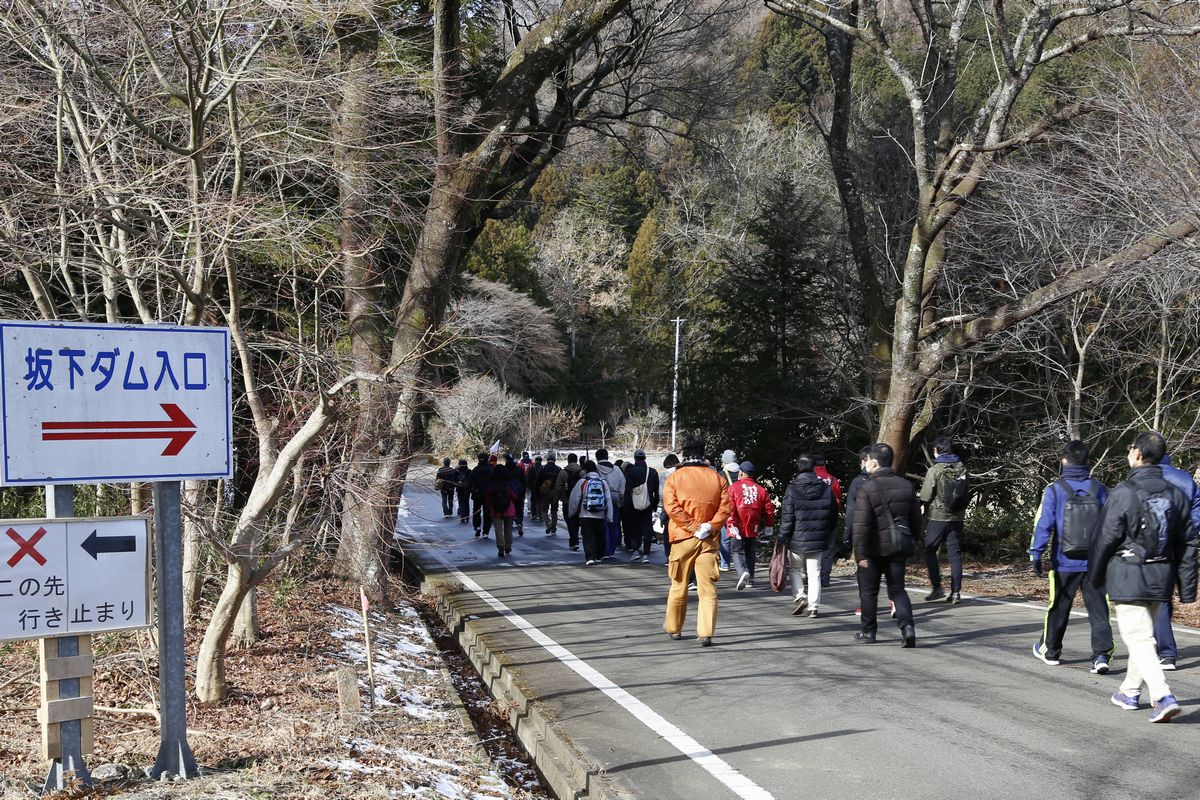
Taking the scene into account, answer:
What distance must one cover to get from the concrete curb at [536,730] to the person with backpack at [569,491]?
8955 mm

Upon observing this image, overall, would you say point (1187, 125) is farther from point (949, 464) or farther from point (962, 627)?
point (962, 627)

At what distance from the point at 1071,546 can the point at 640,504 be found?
11.4m

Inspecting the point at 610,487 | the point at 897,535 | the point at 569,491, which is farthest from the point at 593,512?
the point at 897,535

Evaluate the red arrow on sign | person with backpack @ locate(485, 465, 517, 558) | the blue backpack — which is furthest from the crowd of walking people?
the red arrow on sign

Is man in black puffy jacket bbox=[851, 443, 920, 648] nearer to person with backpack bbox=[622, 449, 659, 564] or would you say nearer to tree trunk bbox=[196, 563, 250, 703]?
tree trunk bbox=[196, 563, 250, 703]

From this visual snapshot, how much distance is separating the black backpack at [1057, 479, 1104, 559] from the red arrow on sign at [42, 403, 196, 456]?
6559 millimetres

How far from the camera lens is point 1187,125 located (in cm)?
1188

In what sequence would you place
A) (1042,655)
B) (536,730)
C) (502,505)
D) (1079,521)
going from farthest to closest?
(502,505) → (1042,655) → (1079,521) → (536,730)

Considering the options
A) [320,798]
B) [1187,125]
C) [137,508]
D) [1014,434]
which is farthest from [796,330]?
[320,798]

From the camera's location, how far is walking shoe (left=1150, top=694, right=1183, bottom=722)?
671cm

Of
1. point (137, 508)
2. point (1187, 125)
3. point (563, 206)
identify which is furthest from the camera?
point (563, 206)

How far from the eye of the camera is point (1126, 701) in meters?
7.21

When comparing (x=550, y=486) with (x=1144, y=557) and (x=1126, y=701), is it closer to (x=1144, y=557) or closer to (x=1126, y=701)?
(x=1126, y=701)

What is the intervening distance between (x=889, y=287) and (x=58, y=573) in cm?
1958
